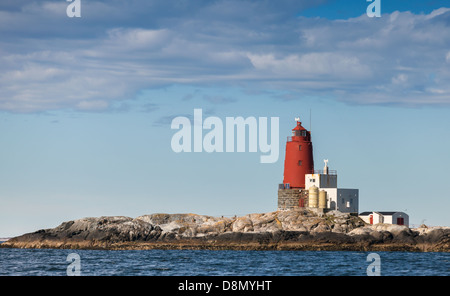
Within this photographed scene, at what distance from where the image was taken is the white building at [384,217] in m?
77.5

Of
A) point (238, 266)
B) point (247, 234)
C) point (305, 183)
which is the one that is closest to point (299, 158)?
point (305, 183)

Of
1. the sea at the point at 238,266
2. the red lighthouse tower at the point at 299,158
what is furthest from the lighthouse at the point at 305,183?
the sea at the point at 238,266

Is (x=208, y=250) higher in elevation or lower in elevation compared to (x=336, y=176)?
lower

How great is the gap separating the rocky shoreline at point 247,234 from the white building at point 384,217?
2541 millimetres

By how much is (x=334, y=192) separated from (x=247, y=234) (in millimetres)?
10795

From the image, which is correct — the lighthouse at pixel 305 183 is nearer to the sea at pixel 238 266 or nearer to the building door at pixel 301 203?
the building door at pixel 301 203

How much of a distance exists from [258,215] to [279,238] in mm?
6317

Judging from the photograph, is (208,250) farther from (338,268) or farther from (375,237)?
(338,268)

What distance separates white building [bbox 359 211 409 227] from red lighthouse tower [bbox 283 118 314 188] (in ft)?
25.3

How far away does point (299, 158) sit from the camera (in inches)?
3093

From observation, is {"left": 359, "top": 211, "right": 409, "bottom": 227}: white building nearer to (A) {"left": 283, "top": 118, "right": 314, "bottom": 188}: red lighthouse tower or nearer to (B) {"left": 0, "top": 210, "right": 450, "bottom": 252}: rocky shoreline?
(B) {"left": 0, "top": 210, "right": 450, "bottom": 252}: rocky shoreline

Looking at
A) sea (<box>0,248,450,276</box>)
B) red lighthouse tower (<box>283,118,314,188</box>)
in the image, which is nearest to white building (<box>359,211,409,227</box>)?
red lighthouse tower (<box>283,118,314,188</box>)
